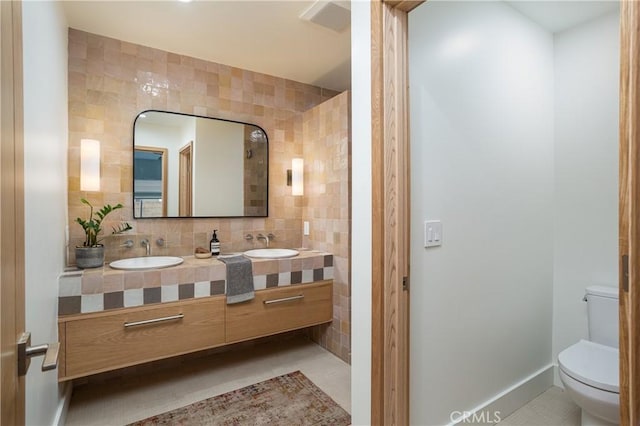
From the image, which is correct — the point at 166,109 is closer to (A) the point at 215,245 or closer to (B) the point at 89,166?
(B) the point at 89,166

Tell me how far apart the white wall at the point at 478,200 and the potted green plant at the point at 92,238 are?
196cm

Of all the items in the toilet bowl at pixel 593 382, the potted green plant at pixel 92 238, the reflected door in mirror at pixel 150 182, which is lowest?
the toilet bowl at pixel 593 382

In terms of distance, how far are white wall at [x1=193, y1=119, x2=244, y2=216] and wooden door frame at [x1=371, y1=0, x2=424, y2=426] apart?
1.85 meters

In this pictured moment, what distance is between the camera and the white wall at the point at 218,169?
2.78 metres

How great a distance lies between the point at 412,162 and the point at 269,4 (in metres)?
1.40

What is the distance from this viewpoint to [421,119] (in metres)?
1.49

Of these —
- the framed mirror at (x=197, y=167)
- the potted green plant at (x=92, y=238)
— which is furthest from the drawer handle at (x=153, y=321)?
the framed mirror at (x=197, y=167)

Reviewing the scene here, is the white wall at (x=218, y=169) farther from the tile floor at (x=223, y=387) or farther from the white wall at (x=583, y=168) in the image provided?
the white wall at (x=583, y=168)

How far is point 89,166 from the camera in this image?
7.54 ft

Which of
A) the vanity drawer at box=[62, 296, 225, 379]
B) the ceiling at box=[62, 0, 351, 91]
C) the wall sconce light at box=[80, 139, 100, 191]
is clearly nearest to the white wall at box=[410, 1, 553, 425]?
the ceiling at box=[62, 0, 351, 91]

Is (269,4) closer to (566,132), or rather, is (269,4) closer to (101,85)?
(101,85)

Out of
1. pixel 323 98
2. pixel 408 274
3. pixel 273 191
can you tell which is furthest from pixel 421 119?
pixel 323 98

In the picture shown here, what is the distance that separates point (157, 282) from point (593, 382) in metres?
2.38

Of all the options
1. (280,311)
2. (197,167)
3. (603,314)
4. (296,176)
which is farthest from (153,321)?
(603,314)
